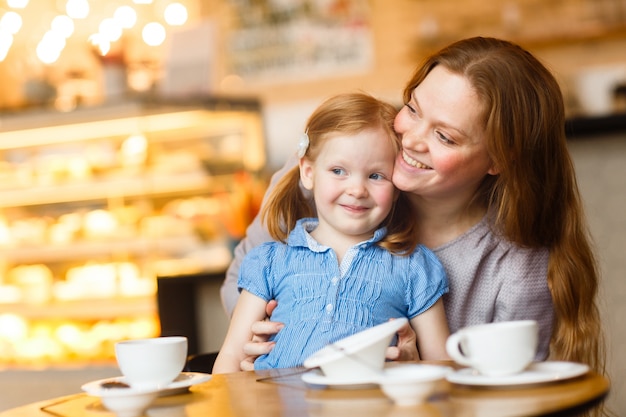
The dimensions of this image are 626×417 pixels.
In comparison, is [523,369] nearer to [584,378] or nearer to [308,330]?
[584,378]

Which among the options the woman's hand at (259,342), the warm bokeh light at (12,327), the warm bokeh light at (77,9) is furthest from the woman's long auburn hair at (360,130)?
the warm bokeh light at (77,9)

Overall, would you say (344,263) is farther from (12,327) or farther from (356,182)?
(12,327)

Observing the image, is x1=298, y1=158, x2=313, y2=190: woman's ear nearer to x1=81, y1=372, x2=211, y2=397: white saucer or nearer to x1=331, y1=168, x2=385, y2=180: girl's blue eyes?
x1=331, y1=168, x2=385, y2=180: girl's blue eyes

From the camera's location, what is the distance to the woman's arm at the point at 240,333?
1976 mm

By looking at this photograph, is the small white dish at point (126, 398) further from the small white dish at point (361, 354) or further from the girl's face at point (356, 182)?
the girl's face at point (356, 182)

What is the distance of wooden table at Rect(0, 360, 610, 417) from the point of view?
1213mm

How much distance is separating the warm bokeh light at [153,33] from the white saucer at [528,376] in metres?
6.34

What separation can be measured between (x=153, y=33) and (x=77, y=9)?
76 centimetres

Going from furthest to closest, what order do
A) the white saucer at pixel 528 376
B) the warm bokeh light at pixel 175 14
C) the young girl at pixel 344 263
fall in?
the warm bokeh light at pixel 175 14 → the young girl at pixel 344 263 → the white saucer at pixel 528 376

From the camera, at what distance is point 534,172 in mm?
2006

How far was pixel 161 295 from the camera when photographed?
353cm

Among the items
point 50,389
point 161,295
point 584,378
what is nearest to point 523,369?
point 584,378

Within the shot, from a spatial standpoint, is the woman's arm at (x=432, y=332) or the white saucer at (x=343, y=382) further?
the woman's arm at (x=432, y=332)

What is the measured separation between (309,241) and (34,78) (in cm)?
403
